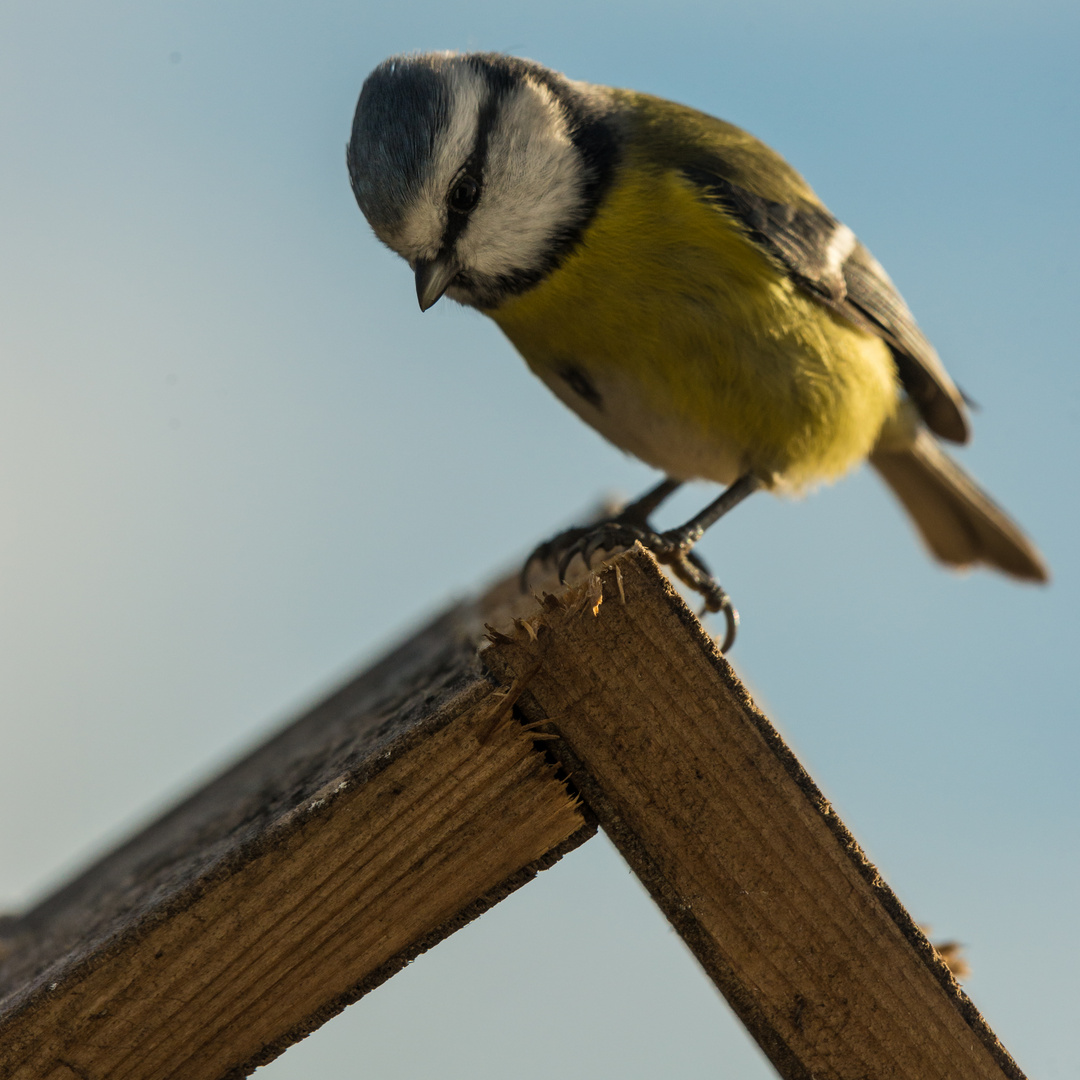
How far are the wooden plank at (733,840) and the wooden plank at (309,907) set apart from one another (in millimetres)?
48

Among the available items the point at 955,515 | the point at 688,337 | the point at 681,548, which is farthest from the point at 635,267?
the point at 955,515

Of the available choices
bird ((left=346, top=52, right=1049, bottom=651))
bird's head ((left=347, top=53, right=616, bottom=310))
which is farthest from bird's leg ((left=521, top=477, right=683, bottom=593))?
bird's head ((left=347, top=53, right=616, bottom=310))

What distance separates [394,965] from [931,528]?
1.70m

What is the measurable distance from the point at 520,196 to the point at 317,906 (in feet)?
3.13

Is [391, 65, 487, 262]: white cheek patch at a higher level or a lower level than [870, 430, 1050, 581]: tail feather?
higher

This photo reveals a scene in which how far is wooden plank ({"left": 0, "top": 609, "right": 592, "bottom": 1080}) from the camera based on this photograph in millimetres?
811

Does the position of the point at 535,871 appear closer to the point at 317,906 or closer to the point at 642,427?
the point at 317,906

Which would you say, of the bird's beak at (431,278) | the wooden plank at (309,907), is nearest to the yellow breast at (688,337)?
the bird's beak at (431,278)

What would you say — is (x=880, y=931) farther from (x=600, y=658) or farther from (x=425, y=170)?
(x=425, y=170)

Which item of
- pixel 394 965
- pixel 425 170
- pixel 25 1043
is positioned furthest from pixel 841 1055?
pixel 425 170

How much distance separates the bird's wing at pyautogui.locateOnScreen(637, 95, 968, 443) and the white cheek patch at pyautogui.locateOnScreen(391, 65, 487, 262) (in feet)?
0.94

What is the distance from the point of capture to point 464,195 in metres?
1.39

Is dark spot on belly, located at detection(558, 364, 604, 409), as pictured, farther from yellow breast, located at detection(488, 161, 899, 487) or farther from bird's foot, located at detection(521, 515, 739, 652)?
bird's foot, located at detection(521, 515, 739, 652)

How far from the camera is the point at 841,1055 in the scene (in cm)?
87
